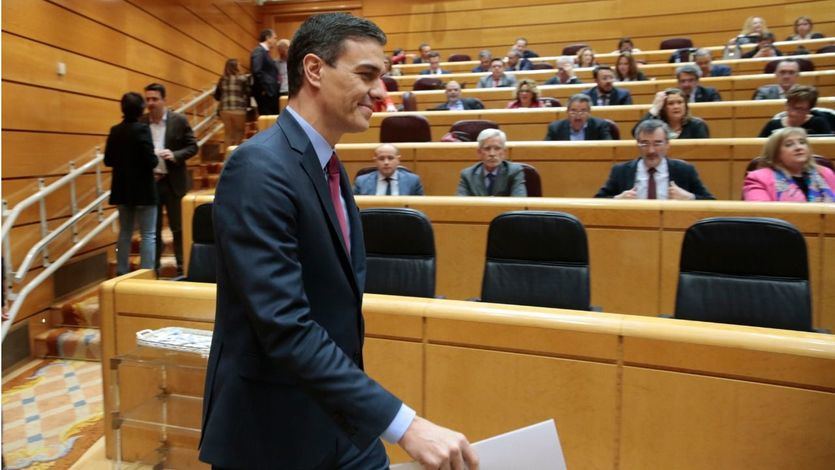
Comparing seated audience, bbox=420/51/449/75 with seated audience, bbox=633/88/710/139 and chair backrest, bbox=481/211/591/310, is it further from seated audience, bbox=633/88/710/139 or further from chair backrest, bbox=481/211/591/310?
chair backrest, bbox=481/211/591/310

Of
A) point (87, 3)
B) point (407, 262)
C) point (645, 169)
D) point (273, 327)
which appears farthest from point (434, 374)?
point (87, 3)

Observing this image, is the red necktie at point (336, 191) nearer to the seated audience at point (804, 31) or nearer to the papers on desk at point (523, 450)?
the papers on desk at point (523, 450)

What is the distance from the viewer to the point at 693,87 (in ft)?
13.9

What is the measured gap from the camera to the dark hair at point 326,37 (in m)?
0.69

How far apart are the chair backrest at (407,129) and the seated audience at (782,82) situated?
2.28 m

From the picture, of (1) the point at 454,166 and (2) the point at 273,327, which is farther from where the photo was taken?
(1) the point at 454,166

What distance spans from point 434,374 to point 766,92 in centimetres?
373

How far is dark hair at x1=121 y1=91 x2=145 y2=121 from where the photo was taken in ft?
9.97

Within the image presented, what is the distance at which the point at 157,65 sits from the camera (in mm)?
5051

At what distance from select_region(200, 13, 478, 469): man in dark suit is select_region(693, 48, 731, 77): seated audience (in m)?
5.17

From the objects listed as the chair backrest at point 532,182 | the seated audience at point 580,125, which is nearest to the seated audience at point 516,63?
the seated audience at point 580,125

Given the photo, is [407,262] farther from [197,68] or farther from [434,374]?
[197,68]

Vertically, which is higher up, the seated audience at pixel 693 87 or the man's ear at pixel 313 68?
the seated audience at pixel 693 87

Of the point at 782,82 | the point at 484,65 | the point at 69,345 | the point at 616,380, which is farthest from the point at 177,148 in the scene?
the point at 484,65
